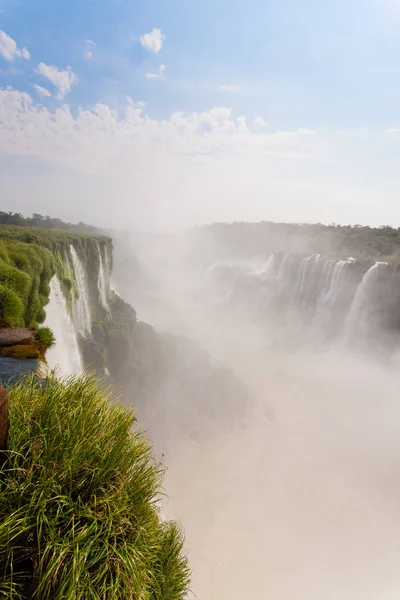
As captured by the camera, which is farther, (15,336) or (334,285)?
(334,285)

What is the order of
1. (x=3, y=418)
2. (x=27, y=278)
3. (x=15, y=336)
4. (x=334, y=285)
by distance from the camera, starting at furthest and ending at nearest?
(x=334, y=285)
(x=27, y=278)
(x=15, y=336)
(x=3, y=418)

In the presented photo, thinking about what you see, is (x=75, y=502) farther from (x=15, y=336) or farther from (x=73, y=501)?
(x=15, y=336)

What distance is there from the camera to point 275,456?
23203 millimetres

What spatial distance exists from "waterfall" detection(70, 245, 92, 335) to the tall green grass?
775 inches

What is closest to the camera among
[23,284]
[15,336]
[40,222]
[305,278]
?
[15,336]

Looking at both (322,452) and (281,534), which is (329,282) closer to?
(322,452)

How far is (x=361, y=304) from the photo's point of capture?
132 ft

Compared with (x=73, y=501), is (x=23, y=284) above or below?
above

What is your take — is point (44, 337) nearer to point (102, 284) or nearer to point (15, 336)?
point (15, 336)

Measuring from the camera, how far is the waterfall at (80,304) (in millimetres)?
23219

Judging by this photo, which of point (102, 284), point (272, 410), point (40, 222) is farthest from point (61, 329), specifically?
point (40, 222)

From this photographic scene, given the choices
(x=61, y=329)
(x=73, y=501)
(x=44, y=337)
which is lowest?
(x=61, y=329)

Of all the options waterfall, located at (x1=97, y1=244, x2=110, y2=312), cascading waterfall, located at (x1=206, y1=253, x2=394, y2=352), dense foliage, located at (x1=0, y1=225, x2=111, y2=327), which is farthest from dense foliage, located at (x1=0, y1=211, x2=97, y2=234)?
cascading waterfall, located at (x1=206, y1=253, x2=394, y2=352)

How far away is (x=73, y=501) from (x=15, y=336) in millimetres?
4719
